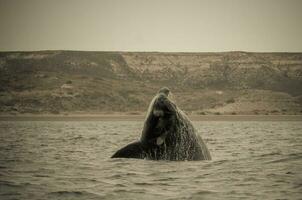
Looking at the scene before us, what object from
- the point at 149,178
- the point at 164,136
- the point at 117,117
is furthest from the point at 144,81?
the point at 149,178

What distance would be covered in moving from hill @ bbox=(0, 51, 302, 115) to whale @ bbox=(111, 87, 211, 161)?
6206 cm

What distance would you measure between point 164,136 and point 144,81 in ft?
298

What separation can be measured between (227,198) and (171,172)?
2830 mm

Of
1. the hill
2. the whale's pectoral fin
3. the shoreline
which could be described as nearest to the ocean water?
the whale's pectoral fin

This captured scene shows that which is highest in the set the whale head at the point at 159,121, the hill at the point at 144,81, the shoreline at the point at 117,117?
the hill at the point at 144,81

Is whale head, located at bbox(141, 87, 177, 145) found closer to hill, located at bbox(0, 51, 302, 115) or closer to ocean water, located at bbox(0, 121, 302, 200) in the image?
ocean water, located at bbox(0, 121, 302, 200)

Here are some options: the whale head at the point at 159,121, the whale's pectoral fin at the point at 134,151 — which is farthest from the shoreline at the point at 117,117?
the whale head at the point at 159,121

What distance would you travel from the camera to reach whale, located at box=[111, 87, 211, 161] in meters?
12.9

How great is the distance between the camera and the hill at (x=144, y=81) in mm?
79750

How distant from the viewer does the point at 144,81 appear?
10356cm

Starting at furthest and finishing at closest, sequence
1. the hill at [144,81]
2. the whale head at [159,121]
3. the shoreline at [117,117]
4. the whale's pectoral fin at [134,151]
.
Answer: the hill at [144,81] < the shoreline at [117,117] < the whale's pectoral fin at [134,151] < the whale head at [159,121]

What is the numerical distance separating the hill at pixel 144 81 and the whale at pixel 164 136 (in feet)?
204

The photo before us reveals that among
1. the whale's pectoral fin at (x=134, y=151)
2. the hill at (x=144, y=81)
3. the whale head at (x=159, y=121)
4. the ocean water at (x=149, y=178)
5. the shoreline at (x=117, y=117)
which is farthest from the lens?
the hill at (x=144, y=81)

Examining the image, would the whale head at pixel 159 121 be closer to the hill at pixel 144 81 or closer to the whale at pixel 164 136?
the whale at pixel 164 136
